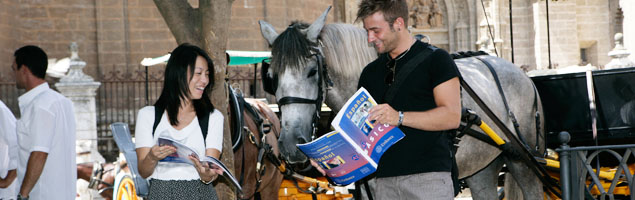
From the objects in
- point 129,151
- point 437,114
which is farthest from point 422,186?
point 129,151

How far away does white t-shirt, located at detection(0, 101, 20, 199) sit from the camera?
4.90 metres

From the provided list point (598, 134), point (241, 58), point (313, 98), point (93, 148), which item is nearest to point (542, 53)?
point (241, 58)

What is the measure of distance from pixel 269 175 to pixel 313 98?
6.85ft

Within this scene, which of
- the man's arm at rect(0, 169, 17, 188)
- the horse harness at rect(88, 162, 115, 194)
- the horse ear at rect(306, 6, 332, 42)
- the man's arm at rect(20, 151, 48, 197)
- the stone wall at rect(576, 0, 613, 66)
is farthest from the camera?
the stone wall at rect(576, 0, 613, 66)

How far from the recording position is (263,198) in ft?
22.5

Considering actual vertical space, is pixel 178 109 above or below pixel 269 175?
above

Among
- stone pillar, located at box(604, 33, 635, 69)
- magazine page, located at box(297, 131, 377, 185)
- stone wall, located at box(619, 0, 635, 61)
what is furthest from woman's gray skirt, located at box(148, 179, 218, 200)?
stone wall, located at box(619, 0, 635, 61)

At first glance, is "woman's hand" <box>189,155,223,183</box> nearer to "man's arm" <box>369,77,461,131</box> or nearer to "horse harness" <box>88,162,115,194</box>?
"man's arm" <box>369,77,461,131</box>

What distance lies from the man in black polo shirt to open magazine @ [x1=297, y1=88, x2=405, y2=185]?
0.09 metres

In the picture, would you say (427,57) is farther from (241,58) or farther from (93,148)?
(241,58)

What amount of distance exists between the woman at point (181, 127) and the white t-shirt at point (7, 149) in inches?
53.3

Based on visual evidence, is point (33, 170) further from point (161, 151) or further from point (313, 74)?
point (313, 74)

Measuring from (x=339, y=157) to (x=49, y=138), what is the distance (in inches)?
72.1

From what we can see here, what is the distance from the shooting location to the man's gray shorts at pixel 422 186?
379 cm
